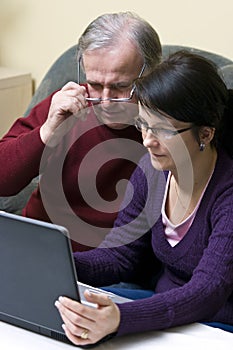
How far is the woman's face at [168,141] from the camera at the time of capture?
1353mm

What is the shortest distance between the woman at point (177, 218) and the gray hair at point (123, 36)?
0.98ft

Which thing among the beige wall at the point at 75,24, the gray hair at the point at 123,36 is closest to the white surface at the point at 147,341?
the gray hair at the point at 123,36

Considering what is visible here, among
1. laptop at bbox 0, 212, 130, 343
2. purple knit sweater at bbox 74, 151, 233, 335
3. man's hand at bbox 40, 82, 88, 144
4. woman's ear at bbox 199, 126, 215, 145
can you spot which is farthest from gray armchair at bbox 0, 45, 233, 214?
laptop at bbox 0, 212, 130, 343

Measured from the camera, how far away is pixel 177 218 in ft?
4.85

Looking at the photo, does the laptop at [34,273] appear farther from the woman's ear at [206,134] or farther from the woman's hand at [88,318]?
the woman's ear at [206,134]

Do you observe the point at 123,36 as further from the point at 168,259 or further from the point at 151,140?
the point at 168,259

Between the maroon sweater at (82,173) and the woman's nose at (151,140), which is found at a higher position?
the woman's nose at (151,140)

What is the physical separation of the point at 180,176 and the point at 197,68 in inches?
8.8

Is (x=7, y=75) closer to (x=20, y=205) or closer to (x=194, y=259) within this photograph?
(x=20, y=205)

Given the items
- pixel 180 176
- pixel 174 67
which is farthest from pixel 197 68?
pixel 180 176

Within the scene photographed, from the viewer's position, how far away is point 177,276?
151cm

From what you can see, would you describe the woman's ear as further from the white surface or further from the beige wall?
the beige wall

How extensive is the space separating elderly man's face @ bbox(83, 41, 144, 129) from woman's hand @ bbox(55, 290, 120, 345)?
0.66 m

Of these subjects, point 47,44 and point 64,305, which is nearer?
point 64,305
